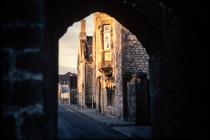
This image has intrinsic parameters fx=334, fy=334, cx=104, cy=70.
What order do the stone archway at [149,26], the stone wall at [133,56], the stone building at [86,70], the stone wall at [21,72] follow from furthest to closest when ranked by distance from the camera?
the stone building at [86,70], the stone wall at [133,56], the stone archway at [149,26], the stone wall at [21,72]

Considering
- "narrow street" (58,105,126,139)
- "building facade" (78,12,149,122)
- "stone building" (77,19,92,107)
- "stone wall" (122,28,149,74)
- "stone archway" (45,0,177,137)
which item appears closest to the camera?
"stone archway" (45,0,177,137)

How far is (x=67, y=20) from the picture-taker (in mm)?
9266

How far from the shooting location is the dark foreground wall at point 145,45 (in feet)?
9.78

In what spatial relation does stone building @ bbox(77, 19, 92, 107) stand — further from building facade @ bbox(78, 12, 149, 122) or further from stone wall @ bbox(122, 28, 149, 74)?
stone wall @ bbox(122, 28, 149, 74)

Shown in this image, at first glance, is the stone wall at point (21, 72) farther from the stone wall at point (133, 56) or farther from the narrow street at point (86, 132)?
the stone wall at point (133, 56)

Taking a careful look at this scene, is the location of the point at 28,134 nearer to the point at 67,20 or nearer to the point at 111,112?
the point at 67,20

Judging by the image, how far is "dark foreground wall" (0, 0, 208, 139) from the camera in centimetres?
298

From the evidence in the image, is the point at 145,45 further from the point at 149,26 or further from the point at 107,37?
the point at 107,37

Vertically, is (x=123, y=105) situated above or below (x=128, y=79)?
below

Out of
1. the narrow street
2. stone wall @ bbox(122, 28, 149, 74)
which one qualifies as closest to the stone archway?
the narrow street

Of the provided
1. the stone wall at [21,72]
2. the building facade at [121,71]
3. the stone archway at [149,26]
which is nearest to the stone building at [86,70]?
the building facade at [121,71]

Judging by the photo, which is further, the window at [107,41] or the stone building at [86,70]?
the stone building at [86,70]

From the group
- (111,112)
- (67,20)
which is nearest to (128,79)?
(111,112)

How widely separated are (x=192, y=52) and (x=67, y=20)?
4.12 meters
